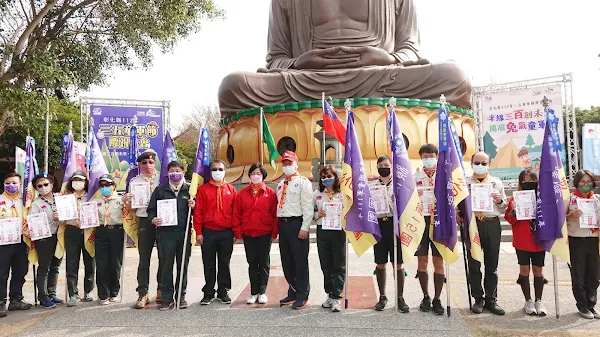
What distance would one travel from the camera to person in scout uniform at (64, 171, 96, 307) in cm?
515

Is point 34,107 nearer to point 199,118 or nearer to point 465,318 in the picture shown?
point 465,318

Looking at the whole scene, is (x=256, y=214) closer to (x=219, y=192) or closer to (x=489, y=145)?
(x=219, y=192)

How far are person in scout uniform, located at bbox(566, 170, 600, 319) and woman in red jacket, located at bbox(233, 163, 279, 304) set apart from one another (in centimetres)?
278

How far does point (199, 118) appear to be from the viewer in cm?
3516

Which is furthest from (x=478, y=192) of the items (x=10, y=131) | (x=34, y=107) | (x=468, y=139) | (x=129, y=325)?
(x=10, y=131)

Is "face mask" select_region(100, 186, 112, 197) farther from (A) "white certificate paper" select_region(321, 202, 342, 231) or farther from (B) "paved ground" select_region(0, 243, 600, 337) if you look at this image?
(A) "white certificate paper" select_region(321, 202, 342, 231)

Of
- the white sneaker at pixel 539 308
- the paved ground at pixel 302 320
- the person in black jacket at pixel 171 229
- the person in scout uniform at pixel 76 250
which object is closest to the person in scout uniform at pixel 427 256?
the paved ground at pixel 302 320

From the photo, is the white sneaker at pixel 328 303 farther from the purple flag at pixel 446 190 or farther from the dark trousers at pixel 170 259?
the dark trousers at pixel 170 259

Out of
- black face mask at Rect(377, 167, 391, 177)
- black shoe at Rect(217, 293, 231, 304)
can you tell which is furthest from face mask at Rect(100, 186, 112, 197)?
black face mask at Rect(377, 167, 391, 177)

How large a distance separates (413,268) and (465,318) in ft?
7.70

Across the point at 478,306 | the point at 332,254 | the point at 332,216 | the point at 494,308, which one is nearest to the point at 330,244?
the point at 332,254

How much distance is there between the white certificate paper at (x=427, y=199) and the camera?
471cm

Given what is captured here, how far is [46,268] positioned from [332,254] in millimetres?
2993

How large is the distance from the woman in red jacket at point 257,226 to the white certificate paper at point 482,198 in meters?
1.92
